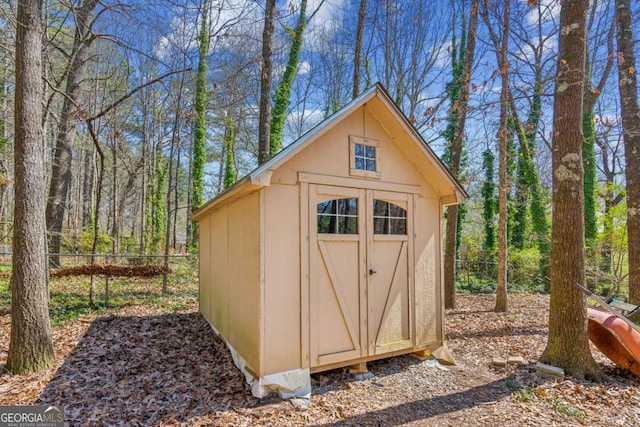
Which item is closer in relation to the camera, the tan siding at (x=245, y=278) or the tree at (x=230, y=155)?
the tan siding at (x=245, y=278)

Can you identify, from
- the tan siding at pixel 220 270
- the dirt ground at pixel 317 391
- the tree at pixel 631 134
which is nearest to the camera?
the dirt ground at pixel 317 391

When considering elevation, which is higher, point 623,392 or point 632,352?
point 632,352

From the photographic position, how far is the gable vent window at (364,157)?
445cm

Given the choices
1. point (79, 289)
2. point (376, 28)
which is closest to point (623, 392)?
point (79, 289)

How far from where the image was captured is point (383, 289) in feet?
15.0

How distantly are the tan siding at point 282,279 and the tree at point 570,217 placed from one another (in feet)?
10.9

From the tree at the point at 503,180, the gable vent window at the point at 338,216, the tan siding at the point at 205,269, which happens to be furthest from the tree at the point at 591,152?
Answer: the tan siding at the point at 205,269

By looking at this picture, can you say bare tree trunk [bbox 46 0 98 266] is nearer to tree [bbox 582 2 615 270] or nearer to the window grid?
the window grid

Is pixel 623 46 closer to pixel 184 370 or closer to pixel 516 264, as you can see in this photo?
pixel 516 264

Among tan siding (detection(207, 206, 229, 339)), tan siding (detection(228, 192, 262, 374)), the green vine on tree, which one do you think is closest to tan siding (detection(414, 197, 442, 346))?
tan siding (detection(228, 192, 262, 374))

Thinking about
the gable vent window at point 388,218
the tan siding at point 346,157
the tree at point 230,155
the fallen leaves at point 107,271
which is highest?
the tree at point 230,155

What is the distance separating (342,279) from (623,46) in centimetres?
675

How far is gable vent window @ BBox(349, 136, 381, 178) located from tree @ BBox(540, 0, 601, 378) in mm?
2352

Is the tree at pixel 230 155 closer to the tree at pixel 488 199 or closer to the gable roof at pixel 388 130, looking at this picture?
the gable roof at pixel 388 130
